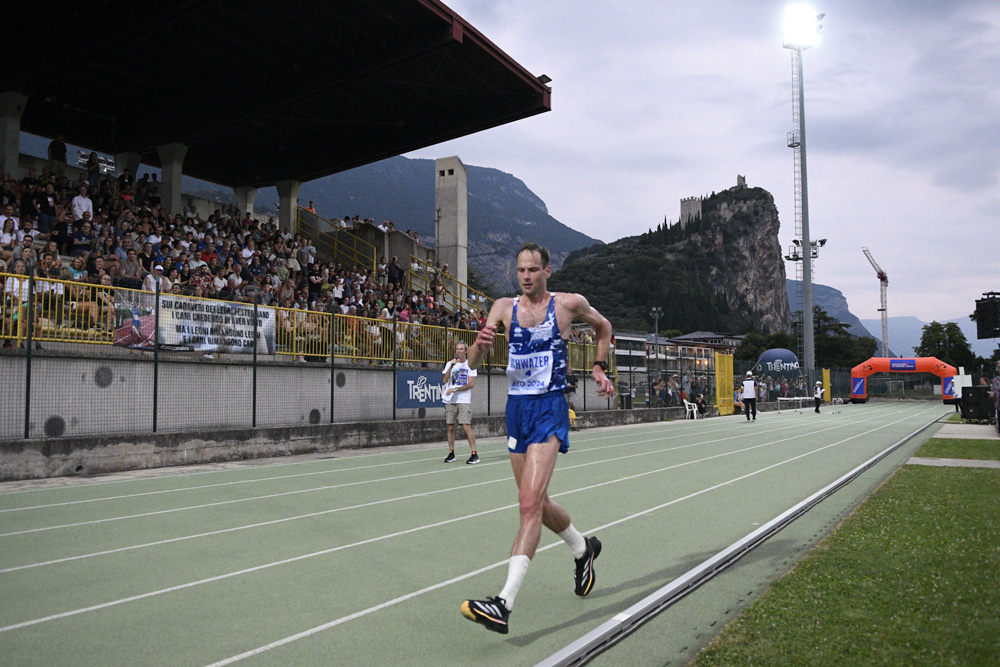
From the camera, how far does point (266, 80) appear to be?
23.4 m

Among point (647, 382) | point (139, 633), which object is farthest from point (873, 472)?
point (647, 382)

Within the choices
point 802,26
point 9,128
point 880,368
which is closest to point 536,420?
point 9,128

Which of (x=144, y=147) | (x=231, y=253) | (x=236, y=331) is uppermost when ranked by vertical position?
(x=144, y=147)

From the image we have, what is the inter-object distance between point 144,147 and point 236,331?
50.0 ft

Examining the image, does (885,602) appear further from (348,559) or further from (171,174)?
(171,174)

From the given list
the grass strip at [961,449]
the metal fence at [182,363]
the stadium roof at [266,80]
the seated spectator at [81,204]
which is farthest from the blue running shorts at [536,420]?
→ the stadium roof at [266,80]

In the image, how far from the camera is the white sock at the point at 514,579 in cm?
409

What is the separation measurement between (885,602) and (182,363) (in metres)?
12.7

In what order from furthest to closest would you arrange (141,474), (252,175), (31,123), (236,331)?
→ (252,175) → (31,123) → (236,331) → (141,474)

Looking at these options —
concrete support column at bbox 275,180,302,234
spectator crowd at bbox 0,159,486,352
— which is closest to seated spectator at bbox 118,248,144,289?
spectator crowd at bbox 0,159,486,352

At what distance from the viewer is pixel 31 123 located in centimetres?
2650

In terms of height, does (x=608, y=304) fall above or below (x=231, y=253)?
above

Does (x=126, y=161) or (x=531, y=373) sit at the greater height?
(x=126, y=161)

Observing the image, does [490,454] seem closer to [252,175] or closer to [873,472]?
[873,472]
